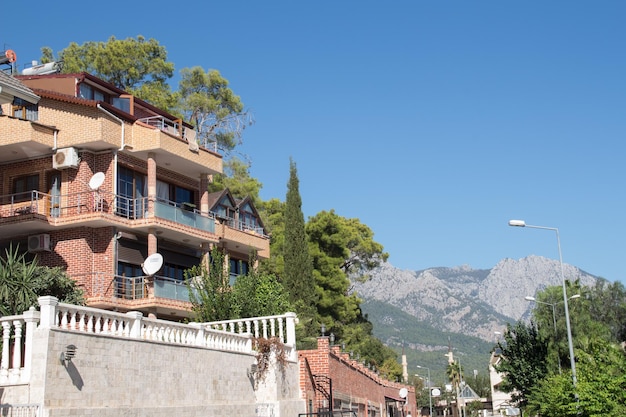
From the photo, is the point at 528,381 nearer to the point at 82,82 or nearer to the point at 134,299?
the point at 134,299

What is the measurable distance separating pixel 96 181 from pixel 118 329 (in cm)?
1362

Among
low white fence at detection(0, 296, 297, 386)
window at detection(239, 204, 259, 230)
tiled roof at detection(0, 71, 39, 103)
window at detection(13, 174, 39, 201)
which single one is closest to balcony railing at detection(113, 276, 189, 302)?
window at detection(13, 174, 39, 201)

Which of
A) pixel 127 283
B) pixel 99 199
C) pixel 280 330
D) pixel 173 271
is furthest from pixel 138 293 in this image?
pixel 280 330

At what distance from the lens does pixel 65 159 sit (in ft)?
102

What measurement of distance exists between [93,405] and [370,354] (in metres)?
48.9

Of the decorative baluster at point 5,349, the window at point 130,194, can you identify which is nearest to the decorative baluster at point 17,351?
the decorative baluster at point 5,349

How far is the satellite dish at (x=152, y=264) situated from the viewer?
30.5m

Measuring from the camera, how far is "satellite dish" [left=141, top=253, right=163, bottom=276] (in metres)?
30.5

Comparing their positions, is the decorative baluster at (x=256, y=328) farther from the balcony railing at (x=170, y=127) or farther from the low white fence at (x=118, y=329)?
the balcony railing at (x=170, y=127)

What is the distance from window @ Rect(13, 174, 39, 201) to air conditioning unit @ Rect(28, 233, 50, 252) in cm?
200

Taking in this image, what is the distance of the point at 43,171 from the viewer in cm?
3200

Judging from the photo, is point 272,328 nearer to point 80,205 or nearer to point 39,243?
point 80,205

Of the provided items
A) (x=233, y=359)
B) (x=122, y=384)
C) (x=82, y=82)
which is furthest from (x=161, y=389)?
(x=82, y=82)

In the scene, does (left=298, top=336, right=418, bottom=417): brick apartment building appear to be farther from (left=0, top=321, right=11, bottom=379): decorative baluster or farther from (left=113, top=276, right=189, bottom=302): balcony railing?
(left=0, top=321, right=11, bottom=379): decorative baluster
